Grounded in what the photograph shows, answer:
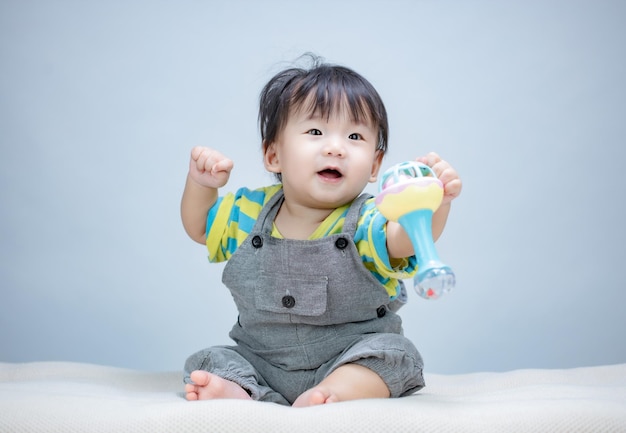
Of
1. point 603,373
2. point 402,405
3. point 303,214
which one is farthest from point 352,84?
point 603,373

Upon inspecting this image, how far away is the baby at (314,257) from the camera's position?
4.41ft

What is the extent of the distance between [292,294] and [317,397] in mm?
253

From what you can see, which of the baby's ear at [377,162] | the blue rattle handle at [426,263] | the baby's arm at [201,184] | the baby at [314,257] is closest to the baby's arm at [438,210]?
the baby at [314,257]

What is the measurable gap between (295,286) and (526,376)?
519mm

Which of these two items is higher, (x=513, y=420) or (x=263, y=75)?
(x=263, y=75)

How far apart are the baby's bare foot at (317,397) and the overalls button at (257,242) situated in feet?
1.06

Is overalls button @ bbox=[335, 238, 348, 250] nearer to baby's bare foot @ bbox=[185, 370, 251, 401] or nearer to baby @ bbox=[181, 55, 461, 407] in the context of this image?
baby @ bbox=[181, 55, 461, 407]

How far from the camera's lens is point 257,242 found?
145 centimetres

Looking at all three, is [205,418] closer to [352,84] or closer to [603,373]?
[352,84]

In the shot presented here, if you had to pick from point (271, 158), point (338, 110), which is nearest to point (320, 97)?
point (338, 110)

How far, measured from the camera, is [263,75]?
2.24m

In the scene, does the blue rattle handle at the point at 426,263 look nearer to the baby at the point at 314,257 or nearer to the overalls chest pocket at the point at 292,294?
the baby at the point at 314,257

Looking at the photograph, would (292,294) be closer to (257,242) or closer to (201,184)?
(257,242)

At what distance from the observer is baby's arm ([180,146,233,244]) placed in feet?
4.75
